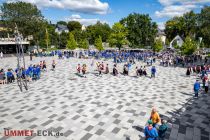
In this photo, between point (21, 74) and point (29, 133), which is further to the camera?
point (21, 74)

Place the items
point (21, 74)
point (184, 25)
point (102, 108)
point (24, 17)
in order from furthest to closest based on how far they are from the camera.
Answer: point (184, 25) → point (24, 17) → point (21, 74) → point (102, 108)

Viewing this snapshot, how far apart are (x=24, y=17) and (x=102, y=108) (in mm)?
47043

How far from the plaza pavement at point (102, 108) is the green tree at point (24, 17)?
3680 cm

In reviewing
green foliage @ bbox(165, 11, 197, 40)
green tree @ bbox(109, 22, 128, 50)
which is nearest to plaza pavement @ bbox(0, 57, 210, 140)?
green tree @ bbox(109, 22, 128, 50)

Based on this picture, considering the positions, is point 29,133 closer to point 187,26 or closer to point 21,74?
point 21,74

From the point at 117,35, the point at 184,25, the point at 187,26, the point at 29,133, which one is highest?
the point at 184,25

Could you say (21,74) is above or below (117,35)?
below

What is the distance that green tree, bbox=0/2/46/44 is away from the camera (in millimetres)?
50344

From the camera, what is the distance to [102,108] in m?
13.2

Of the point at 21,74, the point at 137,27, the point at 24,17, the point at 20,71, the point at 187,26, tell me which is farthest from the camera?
the point at 187,26

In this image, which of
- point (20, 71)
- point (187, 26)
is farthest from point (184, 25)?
point (20, 71)

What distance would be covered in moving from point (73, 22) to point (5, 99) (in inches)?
4322

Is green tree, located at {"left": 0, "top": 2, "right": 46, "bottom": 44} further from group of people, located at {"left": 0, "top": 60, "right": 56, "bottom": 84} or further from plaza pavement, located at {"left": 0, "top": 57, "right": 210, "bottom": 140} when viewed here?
plaza pavement, located at {"left": 0, "top": 57, "right": 210, "bottom": 140}

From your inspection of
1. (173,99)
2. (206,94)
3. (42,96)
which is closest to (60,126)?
(42,96)
